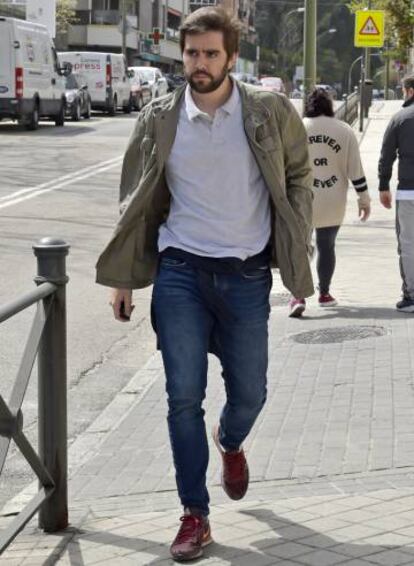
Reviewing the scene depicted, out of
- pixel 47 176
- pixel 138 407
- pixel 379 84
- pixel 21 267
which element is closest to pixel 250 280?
pixel 138 407

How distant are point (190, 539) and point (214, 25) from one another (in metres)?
1.73

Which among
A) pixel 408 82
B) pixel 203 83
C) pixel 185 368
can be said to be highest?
pixel 203 83

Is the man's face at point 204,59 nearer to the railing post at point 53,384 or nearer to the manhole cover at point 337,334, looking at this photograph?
the railing post at point 53,384

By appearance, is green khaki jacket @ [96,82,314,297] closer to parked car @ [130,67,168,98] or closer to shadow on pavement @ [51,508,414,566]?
shadow on pavement @ [51,508,414,566]

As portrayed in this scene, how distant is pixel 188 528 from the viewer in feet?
15.3

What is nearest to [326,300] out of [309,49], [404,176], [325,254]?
[325,254]

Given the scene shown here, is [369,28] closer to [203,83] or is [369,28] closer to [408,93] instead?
[408,93]

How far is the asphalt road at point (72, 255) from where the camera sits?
324 inches

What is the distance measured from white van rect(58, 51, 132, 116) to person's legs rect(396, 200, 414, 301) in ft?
113

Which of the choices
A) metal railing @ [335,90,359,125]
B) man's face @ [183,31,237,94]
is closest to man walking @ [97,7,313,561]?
man's face @ [183,31,237,94]

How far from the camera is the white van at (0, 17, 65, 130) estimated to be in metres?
33.4

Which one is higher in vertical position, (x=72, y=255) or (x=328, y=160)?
(x=328, y=160)

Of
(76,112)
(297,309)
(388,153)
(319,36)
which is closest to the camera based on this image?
(388,153)

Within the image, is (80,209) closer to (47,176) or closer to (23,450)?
(47,176)
